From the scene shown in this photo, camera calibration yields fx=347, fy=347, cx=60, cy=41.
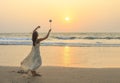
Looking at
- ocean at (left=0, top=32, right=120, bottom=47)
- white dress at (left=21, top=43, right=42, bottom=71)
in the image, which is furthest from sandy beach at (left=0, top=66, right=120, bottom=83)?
ocean at (left=0, top=32, right=120, bottom=47)

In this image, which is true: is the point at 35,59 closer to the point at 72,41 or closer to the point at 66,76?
the point at 66,76

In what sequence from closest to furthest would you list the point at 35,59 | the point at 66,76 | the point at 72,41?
the point at 35,59, the point at 66,76, the point at 72,41

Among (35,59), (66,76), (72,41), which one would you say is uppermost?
(35,59)

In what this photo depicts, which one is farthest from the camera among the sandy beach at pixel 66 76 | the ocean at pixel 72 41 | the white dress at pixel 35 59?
the ocean at pixel 72 41

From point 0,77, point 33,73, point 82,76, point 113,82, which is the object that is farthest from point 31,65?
point 113,82

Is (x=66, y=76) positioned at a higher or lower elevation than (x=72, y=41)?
higher

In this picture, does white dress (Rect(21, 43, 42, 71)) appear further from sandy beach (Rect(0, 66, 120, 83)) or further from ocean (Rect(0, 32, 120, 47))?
ocean (Rect(0, 32, 120, 47))

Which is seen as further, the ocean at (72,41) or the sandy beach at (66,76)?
the ocean at (72,41)

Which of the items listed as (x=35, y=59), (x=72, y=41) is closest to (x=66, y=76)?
(x=35, y=59)

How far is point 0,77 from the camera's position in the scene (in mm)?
11414

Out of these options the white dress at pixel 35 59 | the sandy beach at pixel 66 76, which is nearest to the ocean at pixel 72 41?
the sandy beach at pixel 66 76

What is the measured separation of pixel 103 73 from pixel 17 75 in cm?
315

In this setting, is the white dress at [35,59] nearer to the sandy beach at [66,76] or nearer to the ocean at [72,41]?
the sandy beach at [66,76]

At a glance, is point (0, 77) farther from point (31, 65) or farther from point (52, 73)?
point (52, 73)
